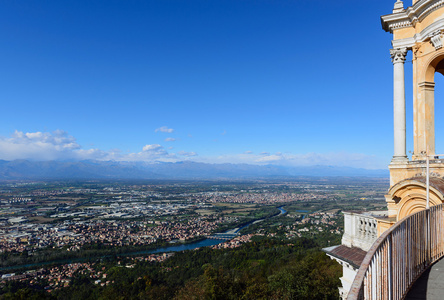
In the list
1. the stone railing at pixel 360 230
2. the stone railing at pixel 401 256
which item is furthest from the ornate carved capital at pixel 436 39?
the stone railing at pixel 401 256

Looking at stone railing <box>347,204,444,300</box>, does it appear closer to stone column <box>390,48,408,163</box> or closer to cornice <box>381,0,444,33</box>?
stone column <box>390,48,408,163</box>

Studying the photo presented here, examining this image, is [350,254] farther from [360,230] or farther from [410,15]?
[410,15]

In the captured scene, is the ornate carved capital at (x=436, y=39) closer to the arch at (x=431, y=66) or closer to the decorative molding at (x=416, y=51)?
the arch at (x=431, y=66)

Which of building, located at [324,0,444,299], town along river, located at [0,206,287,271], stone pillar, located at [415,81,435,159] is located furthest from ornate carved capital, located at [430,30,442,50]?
town along river, located at [0,206,287,271]

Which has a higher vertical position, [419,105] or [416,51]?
[416,51]

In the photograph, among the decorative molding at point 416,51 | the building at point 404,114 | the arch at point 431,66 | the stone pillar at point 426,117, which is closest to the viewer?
the building at point 404,114

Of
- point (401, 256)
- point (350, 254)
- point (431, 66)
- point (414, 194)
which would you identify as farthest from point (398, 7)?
point (401, 256)

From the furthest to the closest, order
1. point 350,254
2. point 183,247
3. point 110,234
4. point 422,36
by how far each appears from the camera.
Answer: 1. point 110,234
2. point 183,247
3. point 422,36
4. point 350,254

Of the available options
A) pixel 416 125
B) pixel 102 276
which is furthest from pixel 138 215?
pixel 416 125
